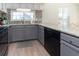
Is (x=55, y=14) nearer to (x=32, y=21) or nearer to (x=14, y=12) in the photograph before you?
(x=32, y=21)

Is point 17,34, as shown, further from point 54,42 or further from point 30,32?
point 54,42

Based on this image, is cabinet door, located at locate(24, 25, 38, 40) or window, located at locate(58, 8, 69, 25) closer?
window, located at locate(58, 8, 69, 25)

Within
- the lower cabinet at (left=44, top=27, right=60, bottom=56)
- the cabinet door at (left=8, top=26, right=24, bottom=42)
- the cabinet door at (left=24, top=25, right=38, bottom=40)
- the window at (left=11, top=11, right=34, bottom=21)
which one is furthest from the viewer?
the cabinet door at (left=24, top=25, right=38, bottom=40)

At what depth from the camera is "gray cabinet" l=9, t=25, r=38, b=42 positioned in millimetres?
3303

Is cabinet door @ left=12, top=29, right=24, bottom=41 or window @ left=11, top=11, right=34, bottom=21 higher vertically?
window @ left=11, top=11, right=34, bottom=21

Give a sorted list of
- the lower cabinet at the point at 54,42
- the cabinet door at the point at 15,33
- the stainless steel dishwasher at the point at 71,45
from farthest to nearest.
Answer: the cabinet door at the point at 15,33
the lower cabinet at the point at 54,42
the stainless steel dishwasher at the point at 71,45

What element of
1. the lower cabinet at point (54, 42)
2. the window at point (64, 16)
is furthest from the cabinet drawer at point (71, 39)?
the window at point (64, 16)

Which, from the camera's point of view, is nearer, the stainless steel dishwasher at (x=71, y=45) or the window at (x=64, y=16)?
the stainless steel dishwasher at (x=71, y=45)

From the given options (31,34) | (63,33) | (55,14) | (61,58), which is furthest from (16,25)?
(61,58)

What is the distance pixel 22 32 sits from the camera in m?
3.47

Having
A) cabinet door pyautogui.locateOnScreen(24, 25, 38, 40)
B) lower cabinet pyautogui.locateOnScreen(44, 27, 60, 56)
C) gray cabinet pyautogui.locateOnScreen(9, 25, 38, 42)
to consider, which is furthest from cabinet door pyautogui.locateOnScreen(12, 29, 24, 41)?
lower cabinet pyautogui.locateOnScreen(44, 27, 60, 56)

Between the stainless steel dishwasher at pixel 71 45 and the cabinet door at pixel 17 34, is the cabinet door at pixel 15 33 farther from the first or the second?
the stainless steel dishwasher at pixel 71 45

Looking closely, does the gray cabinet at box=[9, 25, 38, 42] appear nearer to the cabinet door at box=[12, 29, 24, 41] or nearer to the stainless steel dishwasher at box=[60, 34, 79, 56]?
the cabinet door at box=[12, 29, 24, 41]

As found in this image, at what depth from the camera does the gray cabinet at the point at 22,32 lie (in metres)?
3.30
